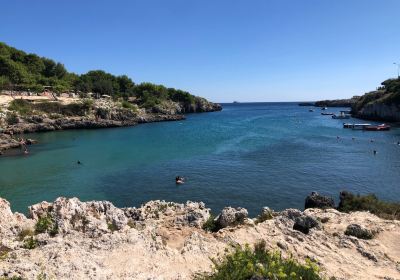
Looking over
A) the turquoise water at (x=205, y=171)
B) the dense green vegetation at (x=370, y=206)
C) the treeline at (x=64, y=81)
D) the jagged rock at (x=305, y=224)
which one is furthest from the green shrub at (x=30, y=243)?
the treeline at (x=64, y=81)

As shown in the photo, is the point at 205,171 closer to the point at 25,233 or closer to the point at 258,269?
the point at 25,233

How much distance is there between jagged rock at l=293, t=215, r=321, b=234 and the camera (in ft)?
60.8

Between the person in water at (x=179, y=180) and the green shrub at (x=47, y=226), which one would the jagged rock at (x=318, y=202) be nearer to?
the person in water at (x=179, y=180)

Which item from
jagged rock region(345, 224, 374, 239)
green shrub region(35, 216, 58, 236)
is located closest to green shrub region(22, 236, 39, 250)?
green shrub region(35, 216, 58, 236)

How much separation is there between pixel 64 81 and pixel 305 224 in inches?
4900

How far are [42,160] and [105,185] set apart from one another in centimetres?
1966

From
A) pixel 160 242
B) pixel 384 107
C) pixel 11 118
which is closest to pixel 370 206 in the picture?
pixel 160 242

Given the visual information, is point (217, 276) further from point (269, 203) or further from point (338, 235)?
point (269, 203)

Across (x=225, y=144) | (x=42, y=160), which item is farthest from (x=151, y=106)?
(x=42, y=160)

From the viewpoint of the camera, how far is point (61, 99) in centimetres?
10744

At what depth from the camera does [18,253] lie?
1290cm

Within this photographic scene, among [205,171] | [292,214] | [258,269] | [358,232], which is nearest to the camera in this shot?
[258,269]

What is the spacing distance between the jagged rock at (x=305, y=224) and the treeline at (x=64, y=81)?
4091 inches

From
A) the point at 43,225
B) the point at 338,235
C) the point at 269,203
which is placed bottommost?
the point at 269,203
